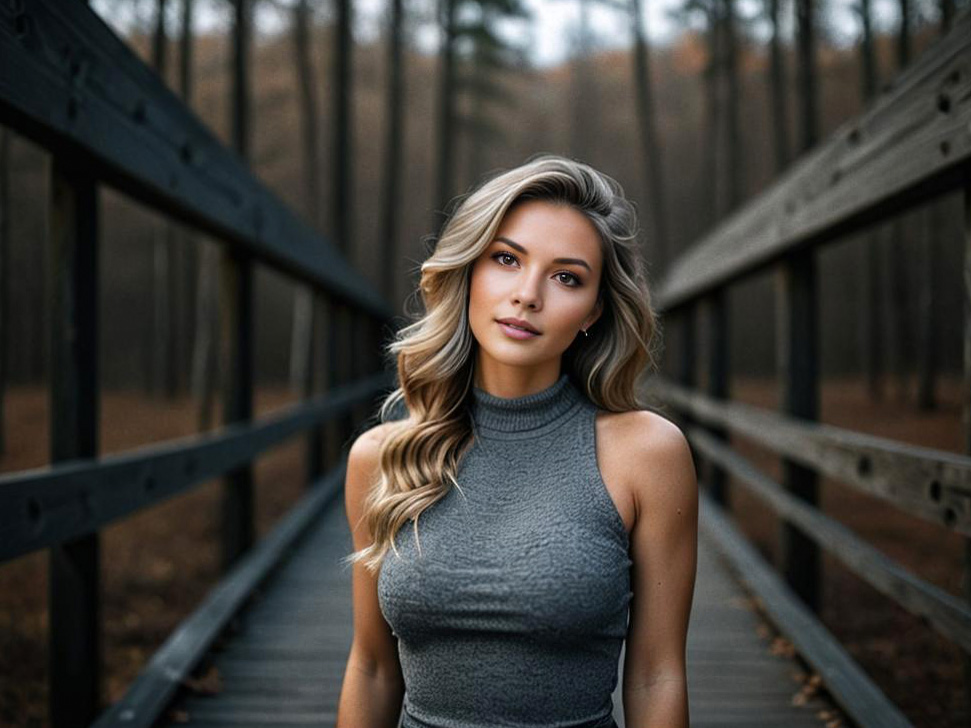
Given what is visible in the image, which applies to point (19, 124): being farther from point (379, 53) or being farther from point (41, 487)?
point (379, 53)

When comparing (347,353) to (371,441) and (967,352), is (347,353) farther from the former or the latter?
(967,352)

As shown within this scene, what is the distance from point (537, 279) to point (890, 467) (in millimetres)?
1246

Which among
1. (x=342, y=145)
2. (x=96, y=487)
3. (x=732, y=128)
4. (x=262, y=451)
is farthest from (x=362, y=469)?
(x=732, y=128)

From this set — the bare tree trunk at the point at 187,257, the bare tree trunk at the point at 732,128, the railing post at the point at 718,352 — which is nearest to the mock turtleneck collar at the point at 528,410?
the railing post at the point at 718,352

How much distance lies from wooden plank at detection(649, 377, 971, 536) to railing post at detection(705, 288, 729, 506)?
2298mm

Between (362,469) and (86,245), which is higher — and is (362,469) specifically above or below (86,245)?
below

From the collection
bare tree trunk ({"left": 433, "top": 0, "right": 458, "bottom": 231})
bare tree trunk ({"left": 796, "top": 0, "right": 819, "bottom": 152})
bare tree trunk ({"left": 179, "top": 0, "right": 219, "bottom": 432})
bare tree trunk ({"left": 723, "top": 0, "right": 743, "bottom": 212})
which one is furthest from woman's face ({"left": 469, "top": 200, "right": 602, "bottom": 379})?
bare tree trunk ({"left": 433, "top": 0, "right": 458, "bottom": 231})

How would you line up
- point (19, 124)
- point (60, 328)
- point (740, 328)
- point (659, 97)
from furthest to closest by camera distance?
point (659, 97) → point (740, 328) → point (60, 328) → point (19, 124)

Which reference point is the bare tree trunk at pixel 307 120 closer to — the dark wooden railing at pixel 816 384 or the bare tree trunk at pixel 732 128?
the bare tree trunk at pixel 732 128

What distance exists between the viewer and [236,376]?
14.3 ft

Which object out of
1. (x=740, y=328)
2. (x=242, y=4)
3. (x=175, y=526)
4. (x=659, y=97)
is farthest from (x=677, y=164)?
(x=175, y=526)

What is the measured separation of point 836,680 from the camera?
103 inches

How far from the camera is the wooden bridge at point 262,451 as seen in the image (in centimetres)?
192

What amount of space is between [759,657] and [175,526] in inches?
274
